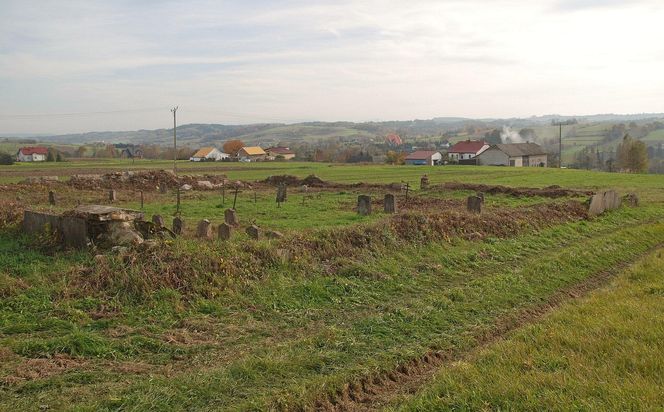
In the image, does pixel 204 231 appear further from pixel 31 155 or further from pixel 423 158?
pixel 31 155

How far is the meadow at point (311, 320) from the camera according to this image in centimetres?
666

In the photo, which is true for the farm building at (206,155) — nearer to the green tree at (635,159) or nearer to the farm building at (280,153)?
the farm building at (280,153)

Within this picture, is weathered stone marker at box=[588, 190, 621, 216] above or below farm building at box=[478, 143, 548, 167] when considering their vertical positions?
below

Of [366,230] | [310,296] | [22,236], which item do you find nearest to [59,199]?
[22,236]

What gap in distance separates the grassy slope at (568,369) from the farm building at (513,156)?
81384 mm

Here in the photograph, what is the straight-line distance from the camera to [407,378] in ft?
24.3

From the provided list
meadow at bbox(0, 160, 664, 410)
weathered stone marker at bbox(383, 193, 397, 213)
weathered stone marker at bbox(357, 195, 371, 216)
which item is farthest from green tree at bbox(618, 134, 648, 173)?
meadow at bbox(0, 160, 664, 410)

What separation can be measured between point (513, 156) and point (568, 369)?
8477 cm

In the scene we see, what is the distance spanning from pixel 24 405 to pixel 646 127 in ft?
683

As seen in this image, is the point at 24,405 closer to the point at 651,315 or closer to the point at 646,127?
the point at 651,315

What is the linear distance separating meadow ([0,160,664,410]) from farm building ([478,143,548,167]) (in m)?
74.3

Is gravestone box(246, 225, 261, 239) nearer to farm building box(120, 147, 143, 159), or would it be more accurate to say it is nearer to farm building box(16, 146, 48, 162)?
farm building box(16, 146, 48, 162)

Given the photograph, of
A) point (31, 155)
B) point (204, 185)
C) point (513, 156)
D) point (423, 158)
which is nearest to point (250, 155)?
point (423, 158)

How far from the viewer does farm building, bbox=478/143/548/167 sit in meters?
87.3
